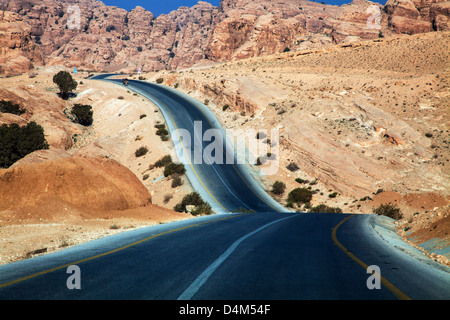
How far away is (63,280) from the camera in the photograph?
16.7ft

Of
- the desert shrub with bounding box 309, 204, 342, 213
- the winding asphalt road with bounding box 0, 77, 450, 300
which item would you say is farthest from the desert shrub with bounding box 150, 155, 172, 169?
the winding asphalt road with bounding box 0, 77, 450, 300

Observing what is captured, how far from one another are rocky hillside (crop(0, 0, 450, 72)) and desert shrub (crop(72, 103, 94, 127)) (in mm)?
43841

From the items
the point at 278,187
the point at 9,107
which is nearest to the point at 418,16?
the point at 278,187

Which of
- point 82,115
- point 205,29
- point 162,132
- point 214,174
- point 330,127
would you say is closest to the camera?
point 214,174

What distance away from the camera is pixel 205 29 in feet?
541

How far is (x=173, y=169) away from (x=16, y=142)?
1562 centimetres

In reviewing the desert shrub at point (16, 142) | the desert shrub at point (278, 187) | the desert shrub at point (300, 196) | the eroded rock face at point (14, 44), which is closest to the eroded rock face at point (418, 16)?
the desert shrub at point (278, 187)

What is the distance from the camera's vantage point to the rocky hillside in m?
91.1

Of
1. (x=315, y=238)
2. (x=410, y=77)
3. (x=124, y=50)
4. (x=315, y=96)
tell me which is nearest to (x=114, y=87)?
(x=315, y=96)

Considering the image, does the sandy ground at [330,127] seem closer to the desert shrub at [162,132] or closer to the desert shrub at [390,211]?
the desert shrub at [162,132]

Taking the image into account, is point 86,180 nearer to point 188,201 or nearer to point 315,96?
point 188,201

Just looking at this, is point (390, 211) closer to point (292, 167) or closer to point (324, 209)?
point (324, 209)

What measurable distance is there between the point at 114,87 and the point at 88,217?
178 ft

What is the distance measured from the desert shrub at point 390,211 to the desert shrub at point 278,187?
10.2 m
